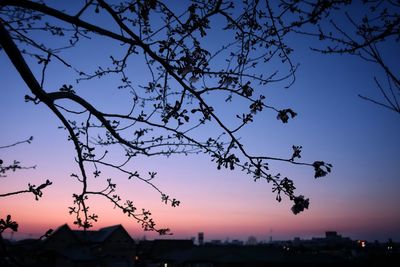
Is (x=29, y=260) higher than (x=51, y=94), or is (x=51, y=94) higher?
(x=51, y=94)

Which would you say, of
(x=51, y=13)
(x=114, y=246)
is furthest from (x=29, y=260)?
(x=114, y=246)

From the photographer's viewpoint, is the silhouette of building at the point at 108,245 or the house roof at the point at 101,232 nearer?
the silhouette of building at the point at 108,245

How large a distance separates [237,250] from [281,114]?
1737 inches

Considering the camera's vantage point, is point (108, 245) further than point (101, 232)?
No

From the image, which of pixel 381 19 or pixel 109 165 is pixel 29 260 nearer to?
pixel 109 165

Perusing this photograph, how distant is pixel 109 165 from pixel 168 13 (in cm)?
276

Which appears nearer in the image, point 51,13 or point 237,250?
point 51,13

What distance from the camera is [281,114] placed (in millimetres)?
4688

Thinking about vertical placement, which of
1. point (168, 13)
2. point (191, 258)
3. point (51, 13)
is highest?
point (168, 13)

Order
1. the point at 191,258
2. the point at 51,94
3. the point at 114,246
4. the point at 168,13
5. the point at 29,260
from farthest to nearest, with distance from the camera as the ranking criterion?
1. the point at 114,246
2. the point at 191,258
3. the point at 168,13
4. the point at 51,94
5. the point at 29,260

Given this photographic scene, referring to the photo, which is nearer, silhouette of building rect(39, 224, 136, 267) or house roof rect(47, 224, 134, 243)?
silhouette of building rect(39, 224, 136, 267)

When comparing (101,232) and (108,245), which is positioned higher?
(101,232)

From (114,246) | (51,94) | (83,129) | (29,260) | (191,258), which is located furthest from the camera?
(114,246)

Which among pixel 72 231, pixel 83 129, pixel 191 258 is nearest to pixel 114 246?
pixel 72 231
